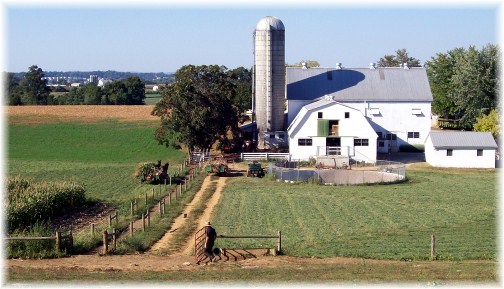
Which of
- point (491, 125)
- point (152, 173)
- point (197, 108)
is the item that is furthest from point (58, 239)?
point (491, 125)

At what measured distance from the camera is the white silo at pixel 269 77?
59781 mm

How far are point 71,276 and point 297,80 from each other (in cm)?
4432

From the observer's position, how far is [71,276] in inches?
787

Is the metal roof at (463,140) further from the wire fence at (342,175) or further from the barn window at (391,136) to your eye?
the wire fence at (342,175)

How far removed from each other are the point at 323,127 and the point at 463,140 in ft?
31.4

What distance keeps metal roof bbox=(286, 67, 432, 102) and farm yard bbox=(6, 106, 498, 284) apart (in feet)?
30.0

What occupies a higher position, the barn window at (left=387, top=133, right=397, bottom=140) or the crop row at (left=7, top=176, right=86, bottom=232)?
the barn window at (left=387, top=133, right=397, bottom=140)

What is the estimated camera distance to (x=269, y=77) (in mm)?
59781

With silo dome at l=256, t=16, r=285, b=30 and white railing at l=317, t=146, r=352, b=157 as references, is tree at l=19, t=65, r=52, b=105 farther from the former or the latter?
white railing at l=317, t=146, r=352, b=157

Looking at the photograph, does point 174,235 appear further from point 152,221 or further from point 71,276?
point 71,276

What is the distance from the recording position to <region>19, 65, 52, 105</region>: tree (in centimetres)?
11875

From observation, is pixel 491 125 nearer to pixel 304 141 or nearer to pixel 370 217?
pixel 304 141

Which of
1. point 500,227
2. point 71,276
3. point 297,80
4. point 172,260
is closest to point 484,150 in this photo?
point 297,80

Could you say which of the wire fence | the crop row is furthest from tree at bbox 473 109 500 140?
the crop row
